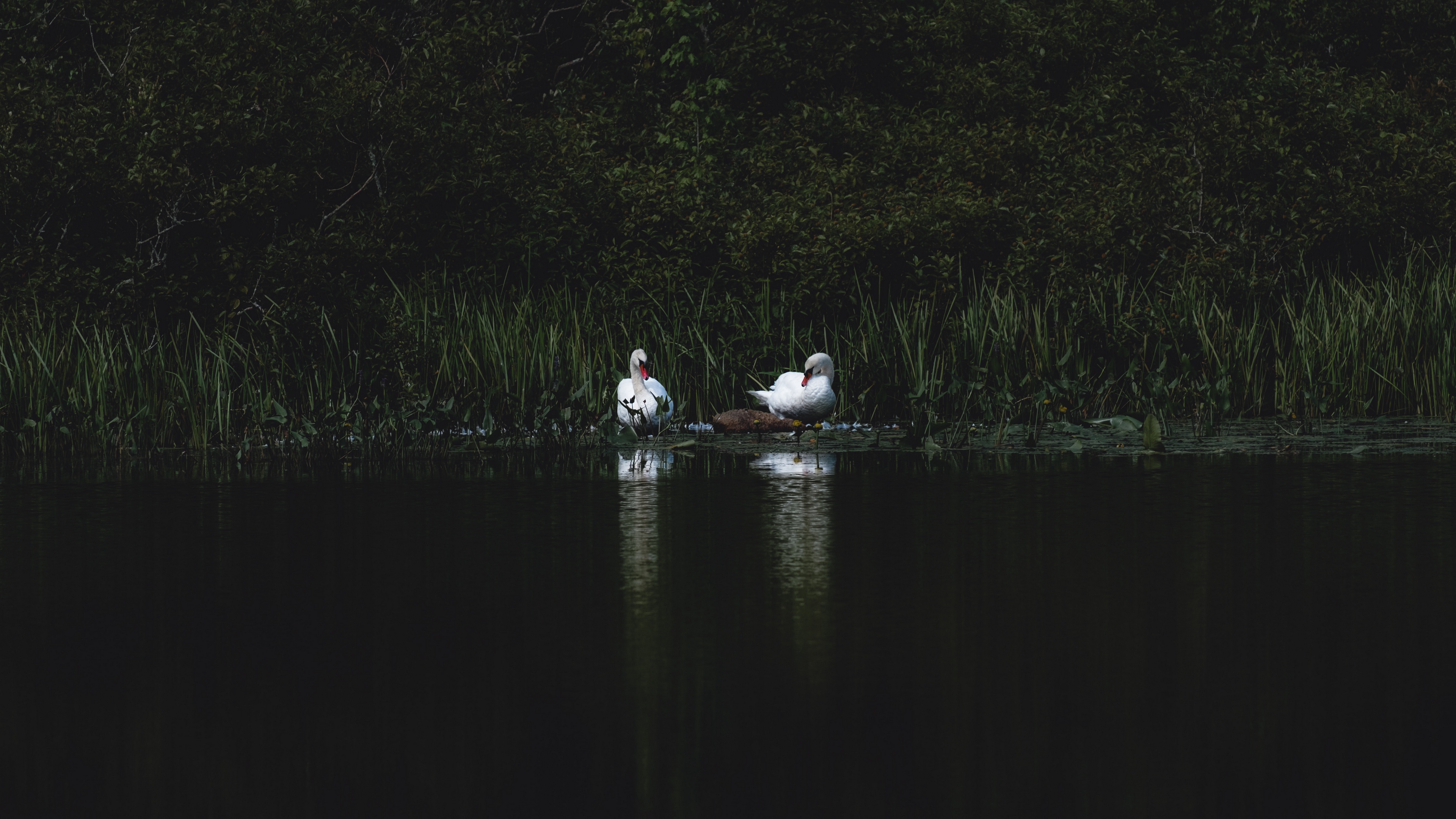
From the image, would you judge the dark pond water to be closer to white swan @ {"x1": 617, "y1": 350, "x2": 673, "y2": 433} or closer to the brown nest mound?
white swan @ {"x1": 617, "y1": 350, "x2": 673, "y2": 433}

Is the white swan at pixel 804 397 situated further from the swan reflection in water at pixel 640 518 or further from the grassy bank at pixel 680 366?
the swan reflection in water at pixel 640 518

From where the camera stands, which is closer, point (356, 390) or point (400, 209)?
point (356, 390)

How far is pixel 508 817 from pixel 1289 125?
18665 millimetres

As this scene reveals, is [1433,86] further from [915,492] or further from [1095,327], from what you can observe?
[915,492]

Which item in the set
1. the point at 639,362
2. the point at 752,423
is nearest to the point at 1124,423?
the point at 752,423

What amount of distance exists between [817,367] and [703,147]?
26.9 feet

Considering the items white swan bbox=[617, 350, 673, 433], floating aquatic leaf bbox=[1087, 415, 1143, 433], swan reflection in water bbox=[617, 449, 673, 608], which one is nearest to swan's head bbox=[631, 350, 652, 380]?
white swan bbox=[617, 350, 673, 433]

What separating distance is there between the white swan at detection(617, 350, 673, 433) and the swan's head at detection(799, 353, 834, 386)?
112 cm

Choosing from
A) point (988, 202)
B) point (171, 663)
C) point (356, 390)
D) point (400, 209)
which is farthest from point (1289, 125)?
point (171, 663)

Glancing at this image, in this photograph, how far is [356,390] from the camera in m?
14.6

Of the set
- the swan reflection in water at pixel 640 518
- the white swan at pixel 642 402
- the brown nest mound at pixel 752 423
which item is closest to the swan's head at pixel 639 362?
the white swan at pixel 642 402

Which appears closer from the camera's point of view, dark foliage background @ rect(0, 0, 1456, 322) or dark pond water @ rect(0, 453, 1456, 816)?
dark pond water @ rect(0, 453, 1456, 816)

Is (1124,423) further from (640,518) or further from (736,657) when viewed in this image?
(736,657)

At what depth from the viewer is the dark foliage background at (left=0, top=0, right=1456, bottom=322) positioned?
17.2 metres
